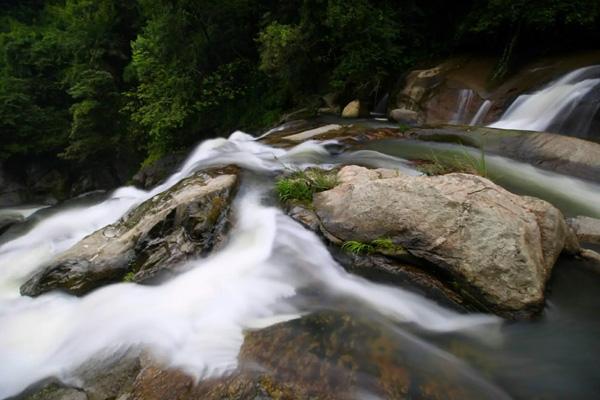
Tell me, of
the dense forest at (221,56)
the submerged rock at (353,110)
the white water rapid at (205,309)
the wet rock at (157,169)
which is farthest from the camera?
the wet rock at (157,169)

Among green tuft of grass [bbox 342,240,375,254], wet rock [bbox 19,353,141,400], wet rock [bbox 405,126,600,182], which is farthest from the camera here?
wet rock [bbox 405,126,600,182]

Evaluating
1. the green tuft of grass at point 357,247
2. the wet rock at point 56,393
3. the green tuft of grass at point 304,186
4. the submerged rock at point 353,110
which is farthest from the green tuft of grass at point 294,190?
the submerged rock at point 353,110

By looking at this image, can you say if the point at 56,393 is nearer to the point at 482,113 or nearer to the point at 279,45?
the point at 482,113

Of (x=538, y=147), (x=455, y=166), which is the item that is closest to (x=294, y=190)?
(x=455, y=166)

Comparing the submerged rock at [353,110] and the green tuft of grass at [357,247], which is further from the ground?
the submerged rock at [353,110]

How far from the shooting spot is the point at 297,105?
37.8 feet

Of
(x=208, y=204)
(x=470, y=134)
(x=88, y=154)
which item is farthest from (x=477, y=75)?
(x=88, y=154)

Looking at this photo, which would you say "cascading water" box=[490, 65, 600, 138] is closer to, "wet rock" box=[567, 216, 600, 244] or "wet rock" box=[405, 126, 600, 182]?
"wet rock" box=[405, 126, 600, 182]

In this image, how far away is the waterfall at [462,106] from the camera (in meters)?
8.25

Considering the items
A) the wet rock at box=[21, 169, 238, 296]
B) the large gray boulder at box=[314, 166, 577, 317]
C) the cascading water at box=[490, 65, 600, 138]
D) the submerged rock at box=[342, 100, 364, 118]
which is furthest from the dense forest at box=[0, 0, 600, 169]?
the large gray boulder at box=[314, 166, 577, 317]

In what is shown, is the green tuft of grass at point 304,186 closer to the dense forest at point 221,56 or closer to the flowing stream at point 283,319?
the flowing stream at point 283,319

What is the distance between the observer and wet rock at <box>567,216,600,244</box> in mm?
3816

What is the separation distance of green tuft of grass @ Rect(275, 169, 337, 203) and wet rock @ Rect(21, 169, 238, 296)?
2.34 ft

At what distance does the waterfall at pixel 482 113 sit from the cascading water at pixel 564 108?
1.21ft
